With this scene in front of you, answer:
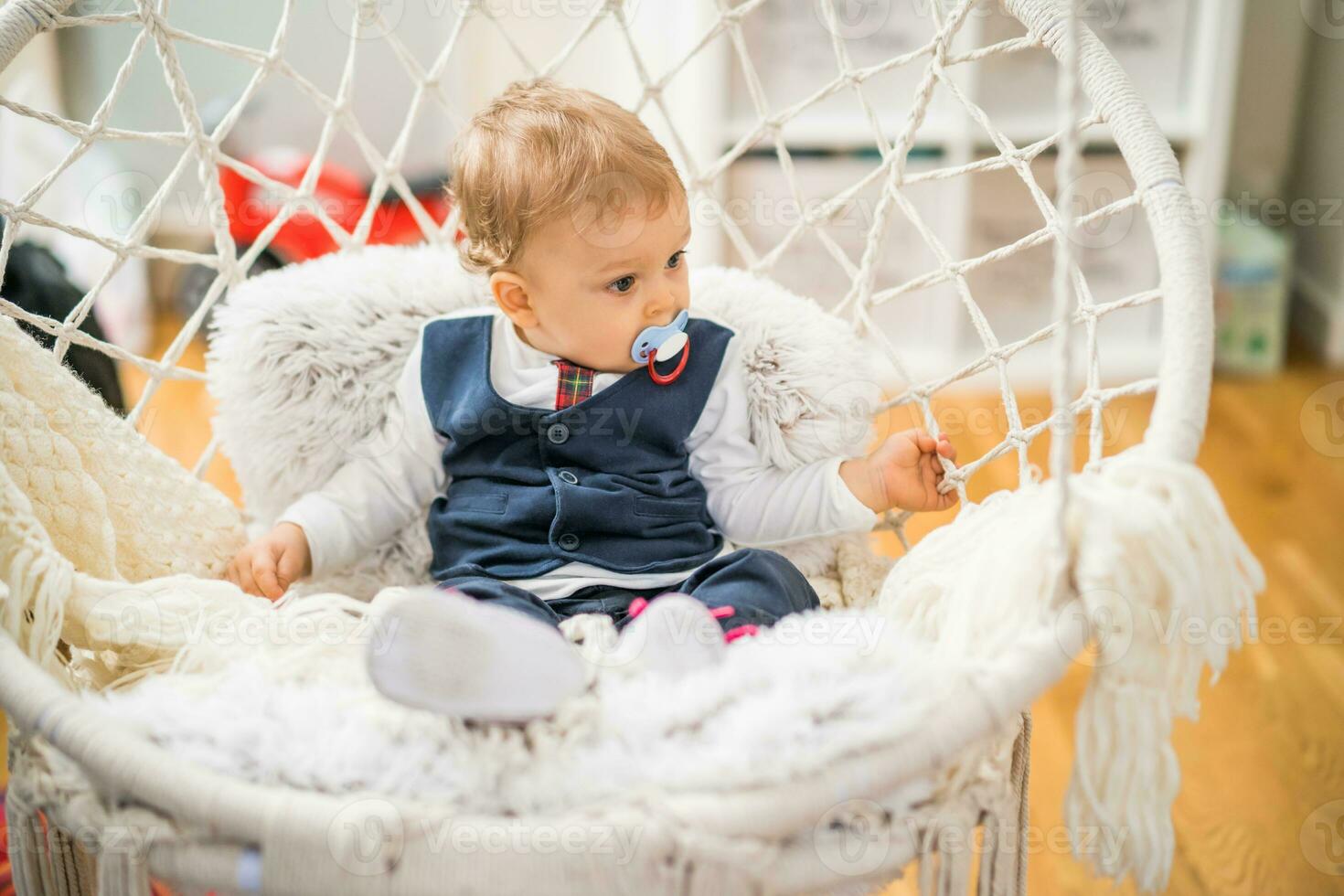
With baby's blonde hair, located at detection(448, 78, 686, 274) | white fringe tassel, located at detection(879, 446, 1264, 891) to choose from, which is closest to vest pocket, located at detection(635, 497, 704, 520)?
baby's blonde hair, located at detection(448, 78, 686, 274)

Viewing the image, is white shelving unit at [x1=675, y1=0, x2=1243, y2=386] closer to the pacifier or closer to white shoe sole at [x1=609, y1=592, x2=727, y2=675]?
the pacifier

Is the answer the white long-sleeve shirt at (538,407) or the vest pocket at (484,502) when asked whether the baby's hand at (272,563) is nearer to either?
the white long-sleeve shirt at (538,407)

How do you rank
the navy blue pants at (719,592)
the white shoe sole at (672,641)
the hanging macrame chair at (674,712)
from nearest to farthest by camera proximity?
1. the hanging macrame chair at (674,712)
2. the white shoe sole at (672,641)
3. the navy blue pants at (719,592)

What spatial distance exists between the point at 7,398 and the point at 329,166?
4.59 feet

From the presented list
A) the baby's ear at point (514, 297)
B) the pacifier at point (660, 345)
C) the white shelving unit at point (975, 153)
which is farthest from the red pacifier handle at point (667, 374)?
the white shelving unit at point (975, 153)

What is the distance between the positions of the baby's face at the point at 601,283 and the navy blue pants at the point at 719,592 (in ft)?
0.60

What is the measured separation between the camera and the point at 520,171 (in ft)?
2.89

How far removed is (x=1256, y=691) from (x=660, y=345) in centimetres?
88

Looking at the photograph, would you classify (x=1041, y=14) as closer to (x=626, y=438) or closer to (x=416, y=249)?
(x=626, y=438)

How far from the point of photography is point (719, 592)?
85cm

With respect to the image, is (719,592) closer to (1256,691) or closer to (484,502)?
(484,502)

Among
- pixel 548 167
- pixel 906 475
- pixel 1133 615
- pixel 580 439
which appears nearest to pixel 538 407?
pixel 580 439

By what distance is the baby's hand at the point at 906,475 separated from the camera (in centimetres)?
94

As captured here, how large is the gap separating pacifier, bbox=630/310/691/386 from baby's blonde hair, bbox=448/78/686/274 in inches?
3.7
